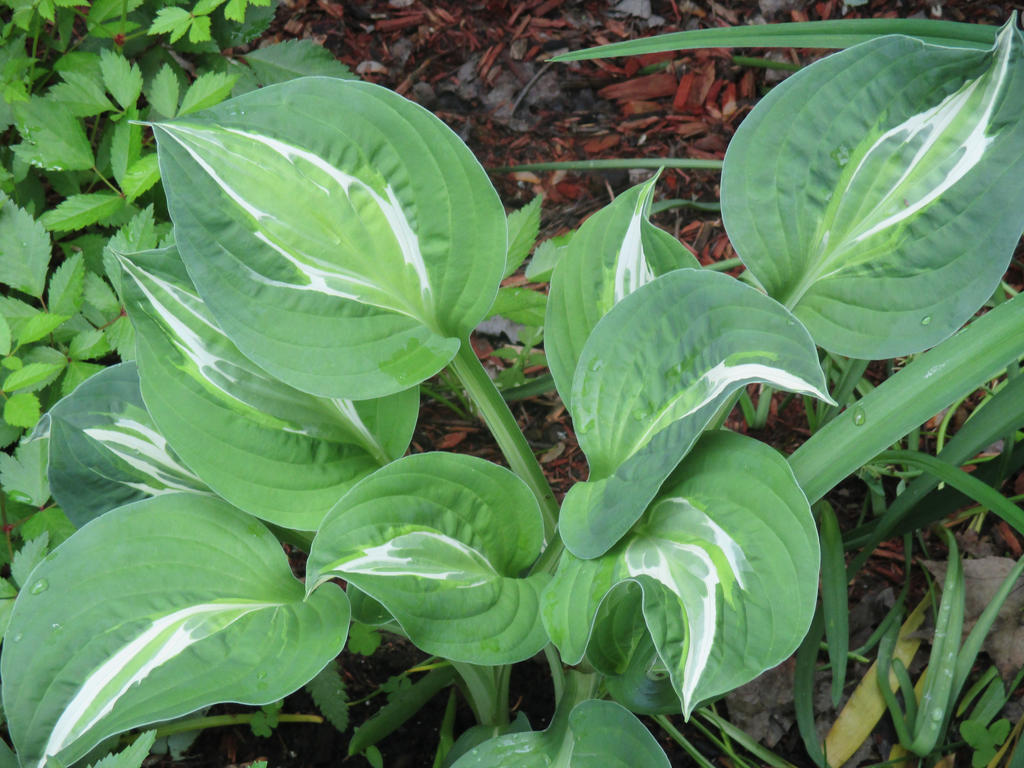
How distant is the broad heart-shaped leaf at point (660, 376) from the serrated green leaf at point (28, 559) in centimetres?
79

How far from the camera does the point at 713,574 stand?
0.85 m

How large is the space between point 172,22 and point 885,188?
126cm

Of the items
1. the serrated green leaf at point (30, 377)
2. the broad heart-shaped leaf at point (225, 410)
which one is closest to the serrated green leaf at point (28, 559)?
the serrated green leaf at point (30, 377)

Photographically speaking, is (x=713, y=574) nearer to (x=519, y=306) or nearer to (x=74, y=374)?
(x=519, y=306)

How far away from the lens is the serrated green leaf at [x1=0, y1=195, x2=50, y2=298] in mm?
1378

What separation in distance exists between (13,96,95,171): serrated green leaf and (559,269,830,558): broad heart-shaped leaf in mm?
1099

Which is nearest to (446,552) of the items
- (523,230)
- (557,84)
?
(523,230)

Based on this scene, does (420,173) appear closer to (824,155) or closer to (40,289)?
(824,155)

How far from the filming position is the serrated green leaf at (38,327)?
1301 mm

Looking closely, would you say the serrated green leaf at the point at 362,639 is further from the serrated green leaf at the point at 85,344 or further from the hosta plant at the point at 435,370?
the serrated green leaf at the point at 85,344

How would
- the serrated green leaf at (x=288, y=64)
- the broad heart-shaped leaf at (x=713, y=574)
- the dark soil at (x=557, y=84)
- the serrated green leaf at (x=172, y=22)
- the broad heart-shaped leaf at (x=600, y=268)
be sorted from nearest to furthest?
the broad heart-shaped leaf at (x=713, y=574) < the broad heart-shaped leaf at (x=600, y=268) < the serrated green leaf at (x=172, y=22) < the serrated green leaf at (x=288, y=64) < the dark soil at (x=557, y=84)

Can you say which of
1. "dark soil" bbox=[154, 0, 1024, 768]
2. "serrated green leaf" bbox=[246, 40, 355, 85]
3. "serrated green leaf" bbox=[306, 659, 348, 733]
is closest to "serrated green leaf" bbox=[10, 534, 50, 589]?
"serrated green leaf" bbox=[306, 659, 348, 733]

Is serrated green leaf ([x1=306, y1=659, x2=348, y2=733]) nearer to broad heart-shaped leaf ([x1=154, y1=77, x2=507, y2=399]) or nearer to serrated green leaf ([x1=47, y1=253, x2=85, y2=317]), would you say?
broad heart-shaped leaf ([x1=154, y1=77, x2=507, y2=399])

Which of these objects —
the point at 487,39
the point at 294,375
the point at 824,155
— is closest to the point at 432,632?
the point at 294,375
